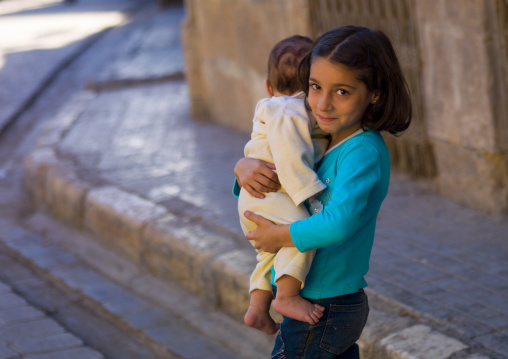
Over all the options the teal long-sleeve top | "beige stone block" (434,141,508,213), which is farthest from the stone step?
"beige stone block" (434,141,508,213)

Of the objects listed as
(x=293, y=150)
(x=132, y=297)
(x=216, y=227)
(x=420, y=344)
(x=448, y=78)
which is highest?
(x=293, y=150)

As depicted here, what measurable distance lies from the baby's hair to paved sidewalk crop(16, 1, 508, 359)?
120 cm

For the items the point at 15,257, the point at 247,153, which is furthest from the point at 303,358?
the point at 15,257

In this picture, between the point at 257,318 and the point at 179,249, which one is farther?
the point at 179,249

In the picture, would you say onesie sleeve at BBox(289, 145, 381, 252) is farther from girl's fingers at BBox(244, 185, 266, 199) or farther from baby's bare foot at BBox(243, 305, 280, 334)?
baby's bare foot at BBox(243, 305, 280, 334)

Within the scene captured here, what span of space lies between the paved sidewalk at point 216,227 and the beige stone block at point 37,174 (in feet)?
0.07

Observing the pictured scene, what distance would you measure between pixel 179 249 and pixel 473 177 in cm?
188

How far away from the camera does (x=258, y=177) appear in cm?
215

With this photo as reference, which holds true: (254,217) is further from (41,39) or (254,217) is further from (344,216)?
(41,39)

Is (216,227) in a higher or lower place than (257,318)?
lower

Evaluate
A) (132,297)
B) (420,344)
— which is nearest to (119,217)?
(132,297)

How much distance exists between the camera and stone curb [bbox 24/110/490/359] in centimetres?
295

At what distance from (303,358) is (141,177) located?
401cm

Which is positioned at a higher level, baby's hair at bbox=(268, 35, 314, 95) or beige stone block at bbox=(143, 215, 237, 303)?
baby's hair at bbox=(268, 35, 314, 95)
